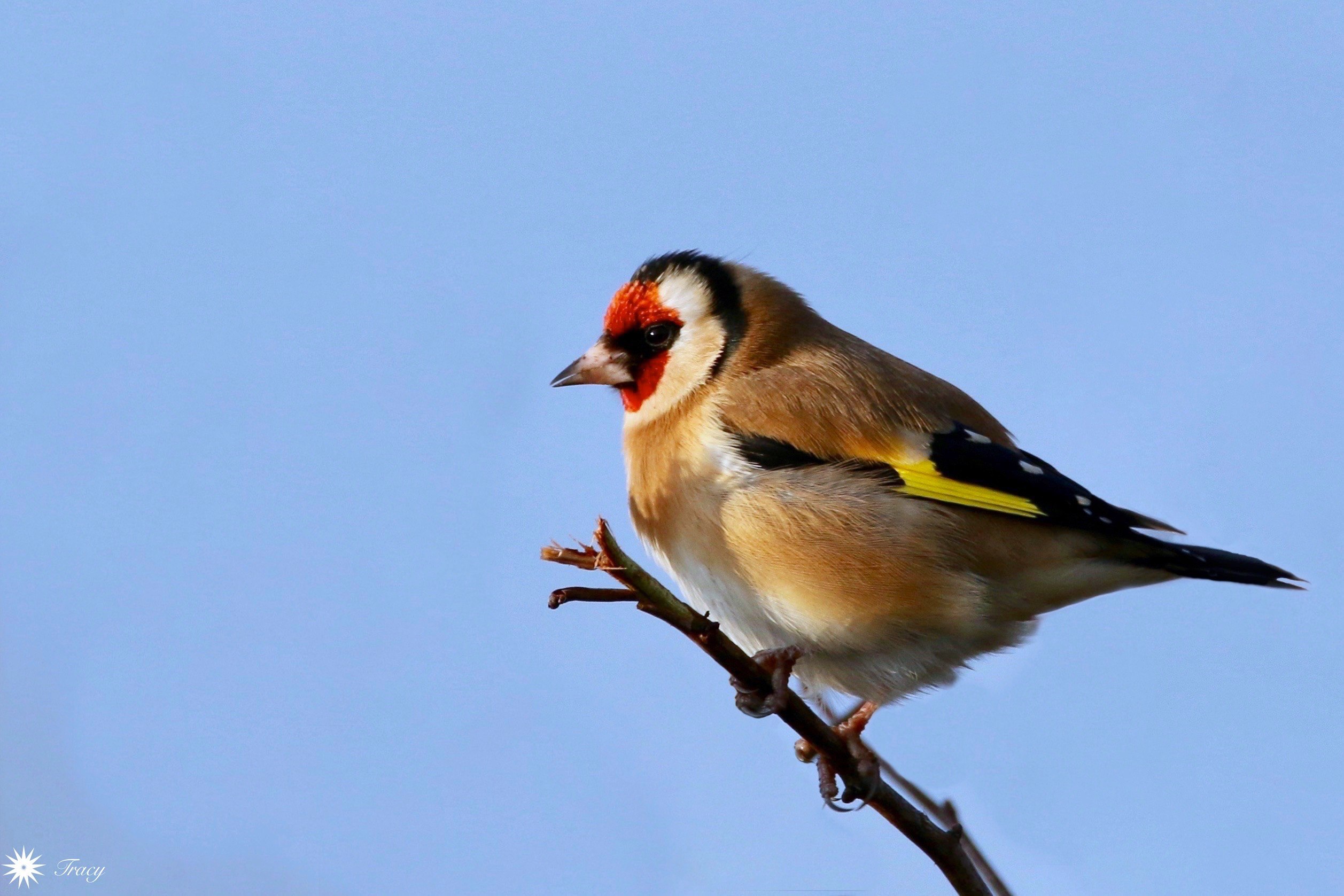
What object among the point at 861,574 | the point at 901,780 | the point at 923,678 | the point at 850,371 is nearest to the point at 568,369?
the point at 850,371

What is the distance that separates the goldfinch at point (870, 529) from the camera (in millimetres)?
4699

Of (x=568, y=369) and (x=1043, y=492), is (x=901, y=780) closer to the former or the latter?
(x=1043, y=492)

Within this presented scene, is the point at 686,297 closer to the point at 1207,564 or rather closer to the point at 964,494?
the point at 964,494

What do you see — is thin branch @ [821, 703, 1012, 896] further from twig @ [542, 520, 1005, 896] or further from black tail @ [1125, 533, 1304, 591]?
black tail @ [1125, 533, 1304, 591]

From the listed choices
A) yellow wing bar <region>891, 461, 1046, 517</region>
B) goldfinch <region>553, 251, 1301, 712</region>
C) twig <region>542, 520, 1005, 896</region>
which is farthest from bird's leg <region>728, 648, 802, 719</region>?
yellow wing bar <region>891, 461, 1046, 517</region>

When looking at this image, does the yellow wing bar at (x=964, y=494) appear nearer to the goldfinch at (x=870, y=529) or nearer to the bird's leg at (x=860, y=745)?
the goldfinch at (x=870, y=529)

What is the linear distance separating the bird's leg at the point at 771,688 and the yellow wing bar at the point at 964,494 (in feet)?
4.17

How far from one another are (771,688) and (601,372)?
2466mm

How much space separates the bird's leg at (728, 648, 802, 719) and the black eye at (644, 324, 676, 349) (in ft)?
7.03

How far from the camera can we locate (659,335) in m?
5.72

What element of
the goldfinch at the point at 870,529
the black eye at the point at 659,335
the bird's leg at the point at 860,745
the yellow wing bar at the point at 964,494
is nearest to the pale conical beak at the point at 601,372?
the black eye at the point at 659,335

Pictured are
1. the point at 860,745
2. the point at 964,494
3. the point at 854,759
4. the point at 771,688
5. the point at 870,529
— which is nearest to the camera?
the point at 771,688

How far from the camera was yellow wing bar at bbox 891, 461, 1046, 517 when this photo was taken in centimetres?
484

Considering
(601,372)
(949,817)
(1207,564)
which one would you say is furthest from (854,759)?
(601,372)
